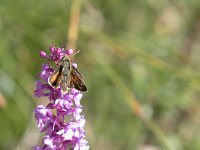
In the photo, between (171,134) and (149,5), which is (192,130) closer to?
(171,134)

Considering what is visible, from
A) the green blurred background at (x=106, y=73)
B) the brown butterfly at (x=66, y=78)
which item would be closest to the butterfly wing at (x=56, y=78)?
the brown butterfly at (x=66, y=78)

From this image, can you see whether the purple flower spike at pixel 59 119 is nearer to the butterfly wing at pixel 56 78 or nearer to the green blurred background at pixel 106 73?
the butterfly wing at pixel 56 78

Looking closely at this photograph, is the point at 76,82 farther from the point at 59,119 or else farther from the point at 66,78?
the point at 59,119

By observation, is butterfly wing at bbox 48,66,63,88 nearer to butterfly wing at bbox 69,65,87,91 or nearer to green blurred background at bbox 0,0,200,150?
butterfly wing at bbox 69,65,87,91

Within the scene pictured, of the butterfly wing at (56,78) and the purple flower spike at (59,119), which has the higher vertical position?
the butterfly wing at (56,78)

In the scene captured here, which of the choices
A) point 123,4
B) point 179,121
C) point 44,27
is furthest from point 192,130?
point 44,27

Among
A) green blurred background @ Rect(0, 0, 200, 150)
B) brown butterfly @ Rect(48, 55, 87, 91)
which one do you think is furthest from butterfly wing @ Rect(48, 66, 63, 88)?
green blurred background @ Rect(0, 0, 200, 150)
